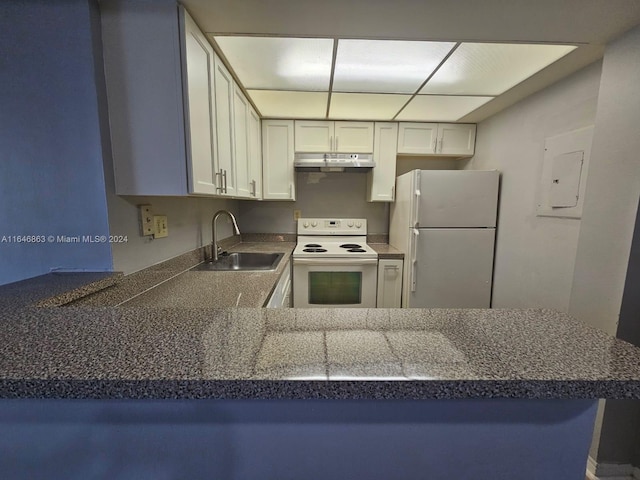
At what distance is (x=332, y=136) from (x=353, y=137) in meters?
0.21

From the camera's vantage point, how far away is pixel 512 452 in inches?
22.2

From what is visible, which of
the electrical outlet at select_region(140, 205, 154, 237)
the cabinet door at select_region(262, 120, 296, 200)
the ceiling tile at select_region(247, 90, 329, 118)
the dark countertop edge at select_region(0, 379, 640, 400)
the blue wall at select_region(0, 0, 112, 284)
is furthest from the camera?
the cabinet door at select_region(262, 120, 296, 200)

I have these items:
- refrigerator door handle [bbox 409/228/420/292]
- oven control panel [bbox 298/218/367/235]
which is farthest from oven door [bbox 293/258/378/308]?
oven control panel [bbox 298/218/367/235]

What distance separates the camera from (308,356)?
0.51 meters

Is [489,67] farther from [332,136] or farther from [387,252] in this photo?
[387,252]

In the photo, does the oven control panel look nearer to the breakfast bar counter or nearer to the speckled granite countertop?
the speckled granite countertop

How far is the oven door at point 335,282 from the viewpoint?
2.34m

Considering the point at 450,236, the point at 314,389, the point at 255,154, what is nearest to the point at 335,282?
the point at 450,236

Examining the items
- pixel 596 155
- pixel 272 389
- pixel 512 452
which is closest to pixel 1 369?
pixel 272 389

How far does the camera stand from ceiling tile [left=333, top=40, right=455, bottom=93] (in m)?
1.34

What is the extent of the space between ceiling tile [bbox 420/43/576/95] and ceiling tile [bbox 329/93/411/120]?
0.26 meters

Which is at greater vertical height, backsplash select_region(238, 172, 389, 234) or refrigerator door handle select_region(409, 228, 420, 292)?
backsplash select_region(238, 172, 389, 234)

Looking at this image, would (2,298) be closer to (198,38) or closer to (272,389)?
(272,389)

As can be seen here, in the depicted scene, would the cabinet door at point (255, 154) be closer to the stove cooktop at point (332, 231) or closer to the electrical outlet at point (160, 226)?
the stove cooktop at point (332, 231)
